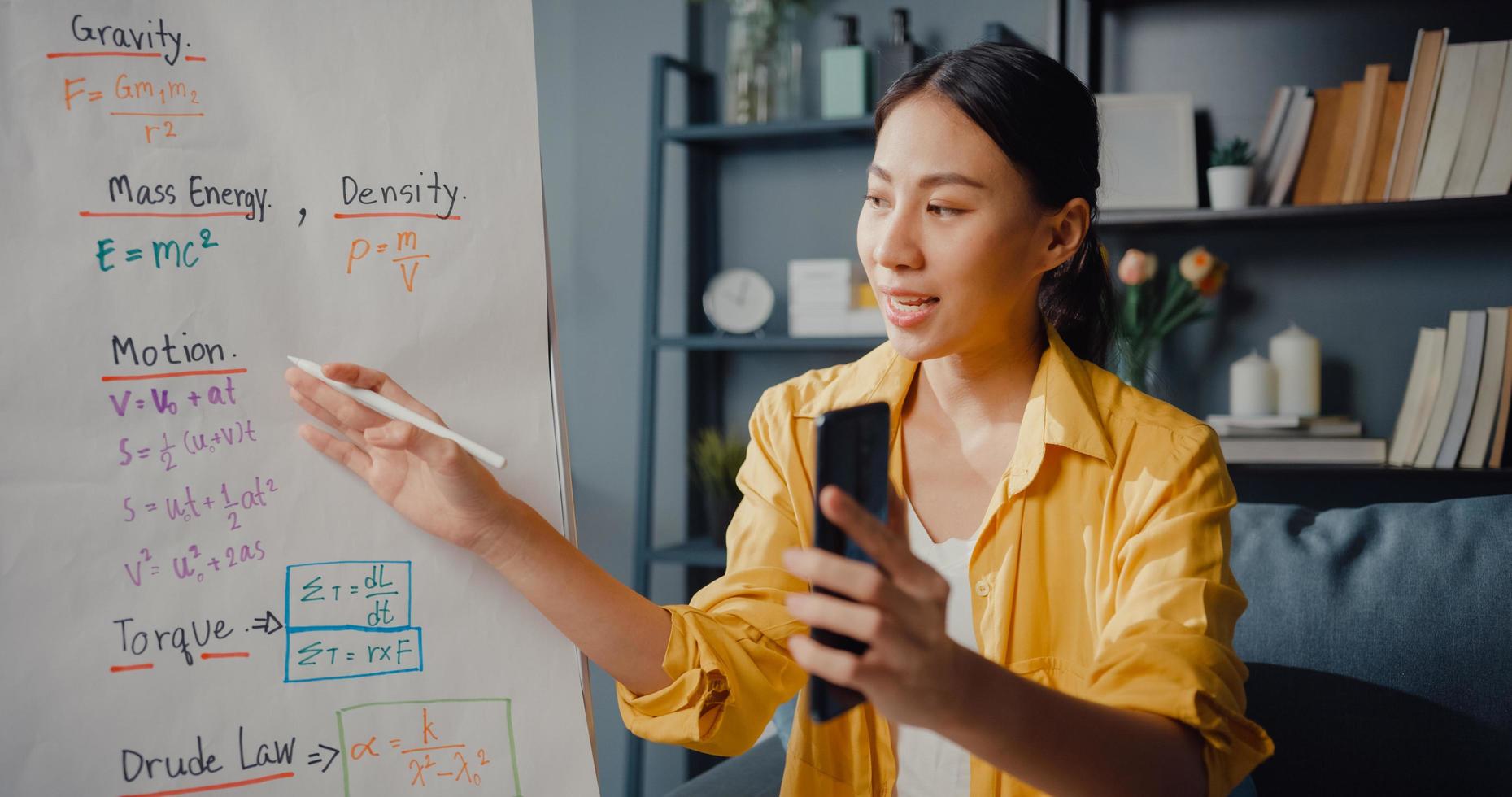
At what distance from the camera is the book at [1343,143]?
228cm

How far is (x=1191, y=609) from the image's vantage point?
96cm

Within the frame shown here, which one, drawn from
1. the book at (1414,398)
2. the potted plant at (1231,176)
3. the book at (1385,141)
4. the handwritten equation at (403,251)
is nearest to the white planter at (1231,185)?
the potted plant at (1231,176)

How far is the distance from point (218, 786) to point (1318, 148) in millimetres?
2270

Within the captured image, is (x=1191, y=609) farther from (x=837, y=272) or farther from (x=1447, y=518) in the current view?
(x=837, y=272)

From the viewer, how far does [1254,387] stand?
2377mm

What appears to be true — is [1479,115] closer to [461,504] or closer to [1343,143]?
[1343,143]

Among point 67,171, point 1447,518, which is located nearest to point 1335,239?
point 1447,518

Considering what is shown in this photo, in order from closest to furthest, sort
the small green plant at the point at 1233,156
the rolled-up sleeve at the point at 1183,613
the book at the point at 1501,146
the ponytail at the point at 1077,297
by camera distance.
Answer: the rolled-up sleeve at the point at 1183,613 → the ponytail at the point at 1077,297 → the book at the point at 1501,146 → the small green plant at the point at 1233,156

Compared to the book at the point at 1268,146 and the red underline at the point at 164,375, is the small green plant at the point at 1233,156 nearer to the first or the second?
the book at the point at 1268,146

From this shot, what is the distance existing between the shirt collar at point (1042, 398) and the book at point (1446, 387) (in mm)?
1269

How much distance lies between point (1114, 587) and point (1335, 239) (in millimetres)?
1706

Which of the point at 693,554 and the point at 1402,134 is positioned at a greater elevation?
the point at 1402,134

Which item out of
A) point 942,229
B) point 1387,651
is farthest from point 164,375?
point 1387,651

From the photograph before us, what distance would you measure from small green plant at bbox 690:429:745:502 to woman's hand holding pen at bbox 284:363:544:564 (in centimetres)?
179
